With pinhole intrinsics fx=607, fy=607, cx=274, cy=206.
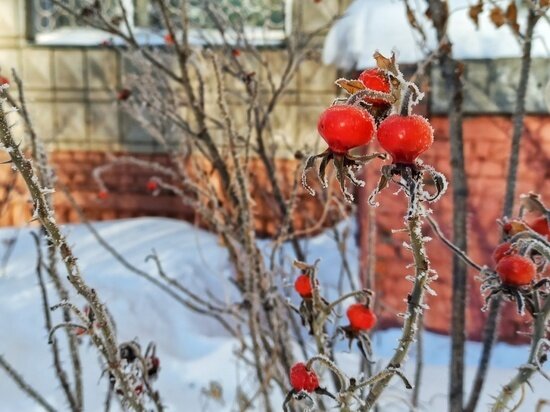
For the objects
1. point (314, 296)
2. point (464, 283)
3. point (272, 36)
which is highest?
point (272, 36)

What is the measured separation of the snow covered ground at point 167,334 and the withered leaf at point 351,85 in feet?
4.33

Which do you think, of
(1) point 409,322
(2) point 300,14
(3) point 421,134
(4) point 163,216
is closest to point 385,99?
(3) point 421,134

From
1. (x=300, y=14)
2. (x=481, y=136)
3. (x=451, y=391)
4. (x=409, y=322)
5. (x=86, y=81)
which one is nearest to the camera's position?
(x=409, y=322)

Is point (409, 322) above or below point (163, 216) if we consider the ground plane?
above

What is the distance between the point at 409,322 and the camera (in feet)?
2.04

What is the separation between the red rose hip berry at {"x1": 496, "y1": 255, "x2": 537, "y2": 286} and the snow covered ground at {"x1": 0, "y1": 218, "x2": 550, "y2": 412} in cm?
117

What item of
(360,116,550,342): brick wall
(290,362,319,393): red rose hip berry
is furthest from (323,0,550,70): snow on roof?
(290,362,319,393): red rose hip berry

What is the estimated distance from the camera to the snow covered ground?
8.56 feet

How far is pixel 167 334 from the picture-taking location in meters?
3.42

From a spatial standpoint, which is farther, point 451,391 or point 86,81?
point 86,81

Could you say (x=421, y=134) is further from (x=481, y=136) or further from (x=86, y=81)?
(x=86, y=81)

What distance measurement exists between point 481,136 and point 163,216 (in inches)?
122

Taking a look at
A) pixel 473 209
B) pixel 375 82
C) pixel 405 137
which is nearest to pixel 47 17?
pixel 473 209

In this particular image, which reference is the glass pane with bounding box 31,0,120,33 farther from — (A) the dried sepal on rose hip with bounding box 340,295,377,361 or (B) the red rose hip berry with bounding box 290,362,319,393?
(B) the red rose hip berry with bounding box 290,362,319,393
